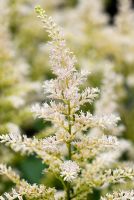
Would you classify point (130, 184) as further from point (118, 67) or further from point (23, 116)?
point (118, 67)

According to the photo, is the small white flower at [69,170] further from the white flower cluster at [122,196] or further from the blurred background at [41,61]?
the blurred background at [41,61]

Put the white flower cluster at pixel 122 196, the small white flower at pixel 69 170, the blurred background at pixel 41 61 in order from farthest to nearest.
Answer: the blurred background at pixel 41 61 < the white flower cluster at pixel 122 196 < the small white flower at pixel 69 170

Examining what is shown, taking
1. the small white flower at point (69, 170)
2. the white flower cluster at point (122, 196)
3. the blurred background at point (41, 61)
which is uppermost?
the blurred background at point (41, 61)

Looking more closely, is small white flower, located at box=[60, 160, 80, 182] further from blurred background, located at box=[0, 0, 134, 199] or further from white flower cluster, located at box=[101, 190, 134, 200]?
blurred background, located at box=[0, 0, 134, 199]

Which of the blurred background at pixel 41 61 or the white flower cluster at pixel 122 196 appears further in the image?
the blurred background at pixel 41 61

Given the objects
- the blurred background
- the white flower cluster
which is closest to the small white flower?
the white flower cluster

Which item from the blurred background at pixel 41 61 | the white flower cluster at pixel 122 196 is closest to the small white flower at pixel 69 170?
the white flower cluster at pixel 122 196

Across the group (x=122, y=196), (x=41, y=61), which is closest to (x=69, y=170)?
(x=122, y=196)
